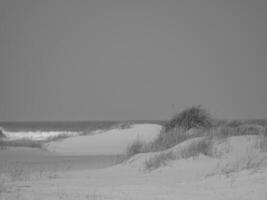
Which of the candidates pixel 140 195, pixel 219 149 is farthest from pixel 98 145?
pixel 140 195

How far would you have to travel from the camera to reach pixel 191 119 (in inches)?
835

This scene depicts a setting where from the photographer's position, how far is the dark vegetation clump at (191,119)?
68.9ft

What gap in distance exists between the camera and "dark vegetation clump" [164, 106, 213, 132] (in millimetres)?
21000

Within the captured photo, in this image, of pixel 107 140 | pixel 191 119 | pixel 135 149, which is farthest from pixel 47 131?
pixel 135 149

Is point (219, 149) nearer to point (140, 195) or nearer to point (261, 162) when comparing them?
point (261, 162)

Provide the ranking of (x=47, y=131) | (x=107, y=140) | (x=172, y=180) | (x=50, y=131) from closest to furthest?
1. (x=172, y=180)
2. (x=107, y=140)
3. (x=47, y=131)
4. (x=50, y=131)

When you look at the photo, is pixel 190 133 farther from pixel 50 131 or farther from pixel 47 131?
pixel 50 131

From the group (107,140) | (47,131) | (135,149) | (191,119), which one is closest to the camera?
(135,149)

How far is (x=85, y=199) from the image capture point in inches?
314

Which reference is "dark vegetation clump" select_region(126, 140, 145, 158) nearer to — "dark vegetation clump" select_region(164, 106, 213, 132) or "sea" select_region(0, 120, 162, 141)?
"dark vegetation clump" select_region(164, 106, 213, 132)

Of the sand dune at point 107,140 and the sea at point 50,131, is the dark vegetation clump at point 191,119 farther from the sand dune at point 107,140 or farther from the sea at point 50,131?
the sea at point 50,131

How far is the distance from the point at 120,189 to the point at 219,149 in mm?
5833

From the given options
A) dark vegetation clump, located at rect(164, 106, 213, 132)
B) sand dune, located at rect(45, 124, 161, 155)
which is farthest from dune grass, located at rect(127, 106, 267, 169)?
sand dune, located at rect(45, 124, 161, 155)

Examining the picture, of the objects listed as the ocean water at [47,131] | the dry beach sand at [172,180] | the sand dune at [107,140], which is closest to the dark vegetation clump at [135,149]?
the dry beach sand at [172,180]
